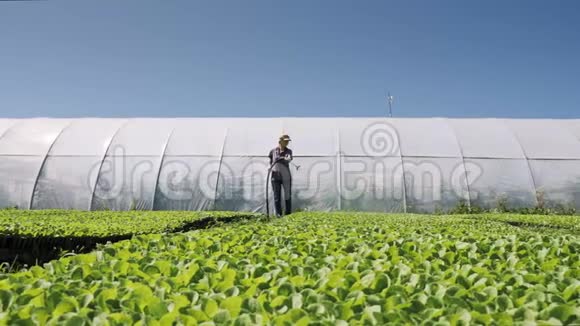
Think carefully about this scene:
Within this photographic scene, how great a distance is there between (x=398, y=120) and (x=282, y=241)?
1696 centimetres

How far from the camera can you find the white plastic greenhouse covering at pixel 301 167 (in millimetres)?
17406

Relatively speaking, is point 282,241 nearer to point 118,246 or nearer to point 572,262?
point 118,246

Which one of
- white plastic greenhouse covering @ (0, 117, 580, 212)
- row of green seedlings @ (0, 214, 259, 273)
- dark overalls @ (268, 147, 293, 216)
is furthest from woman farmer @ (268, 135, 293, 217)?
row of green seedlings @ (0, 214, 259, 273)

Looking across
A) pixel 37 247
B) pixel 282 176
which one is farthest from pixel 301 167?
pixel 37 247

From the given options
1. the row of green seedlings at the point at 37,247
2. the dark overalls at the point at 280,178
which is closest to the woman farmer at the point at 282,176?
the dark overalls at the point at 280,178

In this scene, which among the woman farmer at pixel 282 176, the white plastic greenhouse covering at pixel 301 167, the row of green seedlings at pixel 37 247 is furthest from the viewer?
the white plastic greenhouse covering at pixel 301 167

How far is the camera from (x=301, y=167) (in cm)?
1803

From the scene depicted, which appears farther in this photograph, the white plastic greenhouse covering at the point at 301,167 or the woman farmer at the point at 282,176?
the white plastic greenhouse covering at the point at 301,167

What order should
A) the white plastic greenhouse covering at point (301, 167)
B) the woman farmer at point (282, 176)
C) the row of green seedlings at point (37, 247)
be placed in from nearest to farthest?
the row of green seedlings at point (37, 247)
the woman farmer at point (282, 176)
the white plastic greenhouse covering at point (301, 167)

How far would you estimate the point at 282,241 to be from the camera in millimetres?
4531

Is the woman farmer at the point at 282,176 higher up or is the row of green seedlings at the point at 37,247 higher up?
the woman farmer at the point at 282,176

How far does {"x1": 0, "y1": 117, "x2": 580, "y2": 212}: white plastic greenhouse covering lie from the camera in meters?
17.4

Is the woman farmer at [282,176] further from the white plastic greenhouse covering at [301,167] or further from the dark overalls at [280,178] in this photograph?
the white plastic greenhouse covering at [301,167]

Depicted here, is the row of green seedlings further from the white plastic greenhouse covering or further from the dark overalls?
the white plastic greenhouse covering
